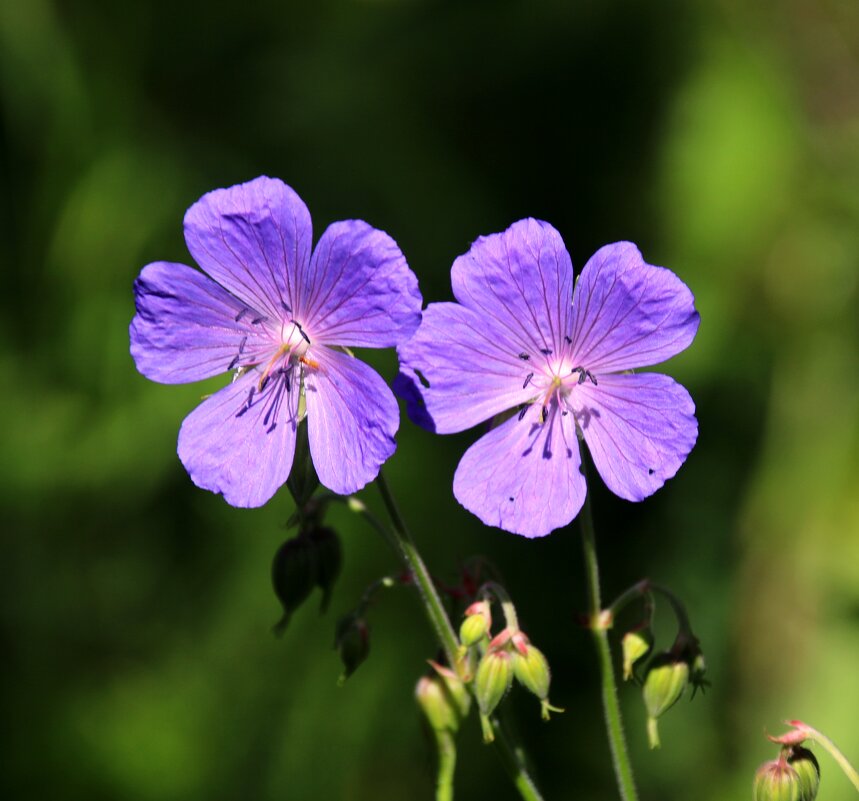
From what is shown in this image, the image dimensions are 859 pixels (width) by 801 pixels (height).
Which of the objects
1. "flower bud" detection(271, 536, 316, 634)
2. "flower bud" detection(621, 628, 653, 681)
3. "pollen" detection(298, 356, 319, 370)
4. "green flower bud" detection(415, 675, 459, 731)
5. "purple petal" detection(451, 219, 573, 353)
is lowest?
"green flower bud" detection(415, 675, 459, 731)

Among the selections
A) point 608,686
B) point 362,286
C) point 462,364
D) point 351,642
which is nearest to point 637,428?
point 462,364

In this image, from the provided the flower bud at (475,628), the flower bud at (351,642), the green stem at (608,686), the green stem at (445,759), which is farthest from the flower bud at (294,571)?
the green stem at (608,686)

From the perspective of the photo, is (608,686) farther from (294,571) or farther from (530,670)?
(294,571)

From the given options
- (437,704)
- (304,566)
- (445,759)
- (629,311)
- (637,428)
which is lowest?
(445,759)

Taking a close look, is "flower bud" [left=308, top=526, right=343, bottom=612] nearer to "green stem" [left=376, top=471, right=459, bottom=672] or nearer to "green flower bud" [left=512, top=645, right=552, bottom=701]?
"green stem" [left=376, top=471, right=459, bottom=672]

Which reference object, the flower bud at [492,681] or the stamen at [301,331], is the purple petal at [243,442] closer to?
the stamen at [301,331]

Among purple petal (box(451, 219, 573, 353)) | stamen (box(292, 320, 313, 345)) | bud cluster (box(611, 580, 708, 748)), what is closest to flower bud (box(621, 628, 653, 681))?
bud cluster (box(611, 580, 708, 748))
